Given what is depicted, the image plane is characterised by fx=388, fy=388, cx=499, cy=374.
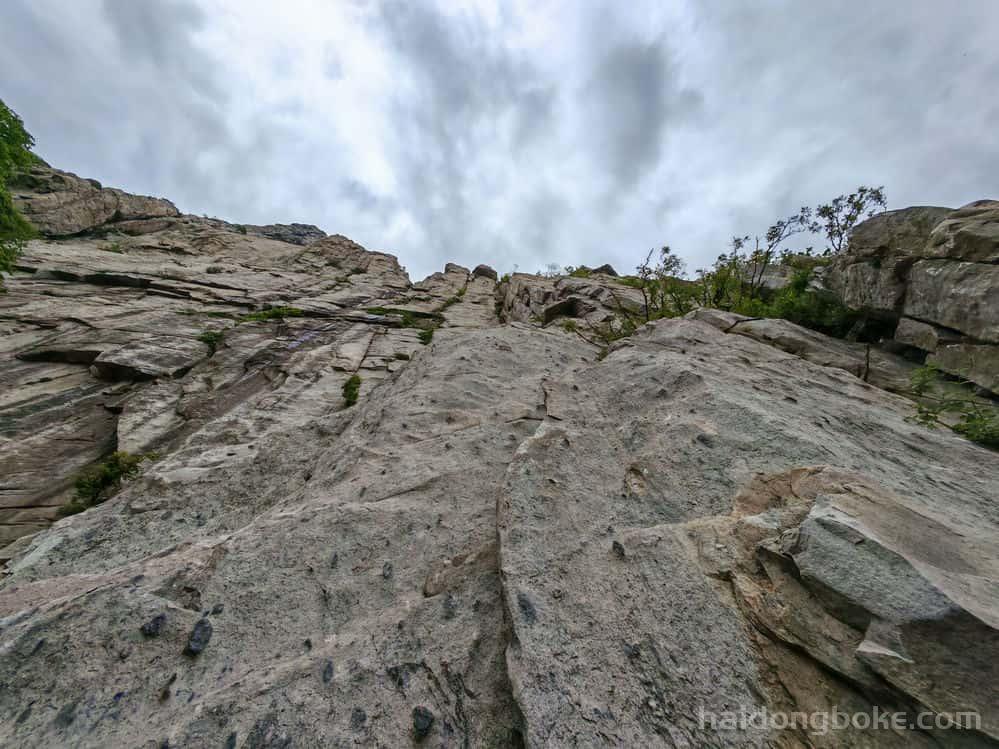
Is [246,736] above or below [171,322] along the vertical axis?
below

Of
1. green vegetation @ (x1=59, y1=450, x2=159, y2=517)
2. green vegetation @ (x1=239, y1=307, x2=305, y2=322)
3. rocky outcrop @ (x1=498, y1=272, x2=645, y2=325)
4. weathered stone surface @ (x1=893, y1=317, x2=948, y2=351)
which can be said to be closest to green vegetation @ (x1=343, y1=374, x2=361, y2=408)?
green vegetation @ (x1=59, y1=450, x2=159, y2=517)

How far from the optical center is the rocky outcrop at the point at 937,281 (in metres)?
6.62

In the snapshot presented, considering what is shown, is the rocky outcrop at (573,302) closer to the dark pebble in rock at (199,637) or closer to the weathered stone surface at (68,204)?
the dark pebble in rock at (199,637)

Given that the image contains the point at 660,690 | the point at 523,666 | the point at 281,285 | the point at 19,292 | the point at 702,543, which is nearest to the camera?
the point at 660,690

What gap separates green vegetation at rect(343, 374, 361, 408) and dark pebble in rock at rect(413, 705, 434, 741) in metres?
8.28

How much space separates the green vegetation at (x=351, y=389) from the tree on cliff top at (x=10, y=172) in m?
19.1

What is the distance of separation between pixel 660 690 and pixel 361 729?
234 cm

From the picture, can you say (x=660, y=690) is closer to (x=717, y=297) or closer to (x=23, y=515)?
(x=23, y=515)

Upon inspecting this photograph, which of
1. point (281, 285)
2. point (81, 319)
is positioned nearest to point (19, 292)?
point (81, 319)

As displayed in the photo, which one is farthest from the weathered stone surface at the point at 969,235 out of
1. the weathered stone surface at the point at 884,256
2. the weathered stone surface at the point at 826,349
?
the weathered stone surface at the point at 826,349

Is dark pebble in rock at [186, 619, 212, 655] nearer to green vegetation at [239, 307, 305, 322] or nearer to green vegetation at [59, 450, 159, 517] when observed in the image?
green vegetation at [59, 450, 159, 517]

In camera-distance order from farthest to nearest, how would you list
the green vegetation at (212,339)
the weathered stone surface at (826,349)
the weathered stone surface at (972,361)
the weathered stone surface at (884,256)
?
1. the green vegetation at (212,339)
2. the weathered stone surface at (884,256)
3. the weathered stone surface at (826,349)
4. the weathered stone surface at (972,361)

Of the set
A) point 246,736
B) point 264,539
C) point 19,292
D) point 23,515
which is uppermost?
point 19,292

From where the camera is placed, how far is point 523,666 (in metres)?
3.00
